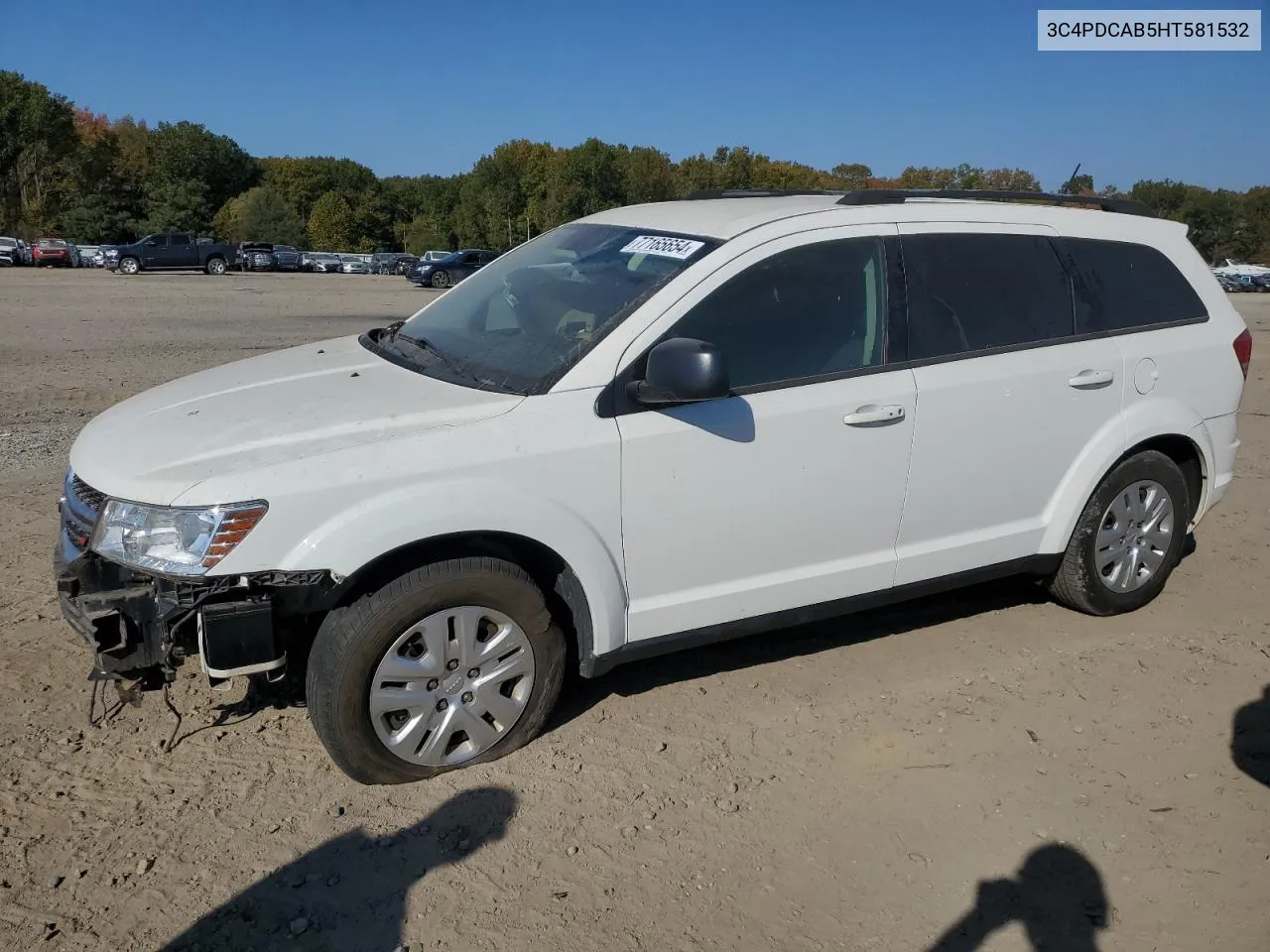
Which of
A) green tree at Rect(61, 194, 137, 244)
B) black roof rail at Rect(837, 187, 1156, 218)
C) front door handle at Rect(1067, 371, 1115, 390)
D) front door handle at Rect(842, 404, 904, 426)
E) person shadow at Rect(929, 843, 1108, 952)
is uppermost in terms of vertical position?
green tree at Rect(61, 194, 137, 244)

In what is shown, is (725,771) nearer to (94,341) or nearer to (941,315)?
(941,315)

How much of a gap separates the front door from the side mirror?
120mm

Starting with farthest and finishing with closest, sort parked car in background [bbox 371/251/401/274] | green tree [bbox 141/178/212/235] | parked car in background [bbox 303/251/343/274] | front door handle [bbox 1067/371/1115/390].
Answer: green tree [bbox 141/178/212/235], parked car in background [bbox 371/251/401/274], parked car in background [bbox 303/251/343/274], front door handle [bbox 1067/371/1115/390]

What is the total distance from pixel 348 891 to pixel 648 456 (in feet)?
5.40

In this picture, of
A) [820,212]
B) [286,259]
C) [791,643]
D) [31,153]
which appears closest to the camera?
[820,212]

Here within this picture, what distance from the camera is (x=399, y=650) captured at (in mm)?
3428

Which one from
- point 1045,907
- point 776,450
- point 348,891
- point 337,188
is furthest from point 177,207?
point 1045,907

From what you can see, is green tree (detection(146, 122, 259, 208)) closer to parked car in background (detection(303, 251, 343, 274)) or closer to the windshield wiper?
parked car in background (detection(303, 251, 343, 274))

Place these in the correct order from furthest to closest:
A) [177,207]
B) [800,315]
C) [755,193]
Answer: [177,207]
[755,193]
[800,315]

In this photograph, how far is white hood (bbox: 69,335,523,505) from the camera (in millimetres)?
3275

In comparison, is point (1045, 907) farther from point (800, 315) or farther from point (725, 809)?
point (800, 315)

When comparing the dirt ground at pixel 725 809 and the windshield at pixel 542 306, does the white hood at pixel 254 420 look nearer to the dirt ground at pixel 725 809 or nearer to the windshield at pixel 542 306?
the windshield at pixel 542 306

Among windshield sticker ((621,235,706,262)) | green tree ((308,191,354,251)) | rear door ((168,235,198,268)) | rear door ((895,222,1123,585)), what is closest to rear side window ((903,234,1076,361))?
rear door ((895,222,1123,585))

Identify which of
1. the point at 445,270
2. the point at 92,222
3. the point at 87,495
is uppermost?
the point at 92,222
